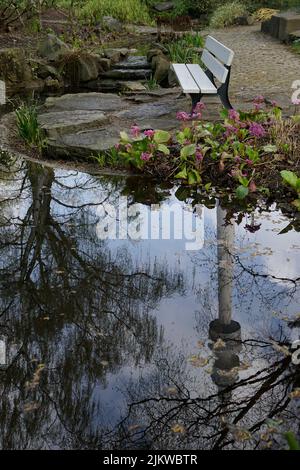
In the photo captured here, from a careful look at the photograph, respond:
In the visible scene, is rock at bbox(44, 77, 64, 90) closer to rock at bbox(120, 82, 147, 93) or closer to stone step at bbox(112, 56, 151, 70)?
rock at bbox(120, 82, 147, 93)

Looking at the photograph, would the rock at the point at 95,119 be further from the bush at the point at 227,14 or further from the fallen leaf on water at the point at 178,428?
the bush at the point at 227,14

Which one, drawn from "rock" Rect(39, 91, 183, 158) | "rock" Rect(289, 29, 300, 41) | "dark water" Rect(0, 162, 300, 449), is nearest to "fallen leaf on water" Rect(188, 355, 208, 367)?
"dark water" Rect(0, 162, 300, 449)

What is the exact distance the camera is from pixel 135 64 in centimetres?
1254

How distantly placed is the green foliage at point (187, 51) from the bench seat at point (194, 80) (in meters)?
1.84

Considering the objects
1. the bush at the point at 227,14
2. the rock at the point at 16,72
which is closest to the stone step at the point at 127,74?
the rock at the point at 16,72

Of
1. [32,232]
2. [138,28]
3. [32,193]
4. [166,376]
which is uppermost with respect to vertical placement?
[138,28]

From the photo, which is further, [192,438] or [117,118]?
[117,118]

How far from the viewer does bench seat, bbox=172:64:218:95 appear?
23.6 ft

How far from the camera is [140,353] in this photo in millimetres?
3553

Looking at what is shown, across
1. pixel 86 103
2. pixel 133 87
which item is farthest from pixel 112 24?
pixel 86 103

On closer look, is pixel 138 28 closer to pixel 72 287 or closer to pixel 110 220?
pixel 110 220

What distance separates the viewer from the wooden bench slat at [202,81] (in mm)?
7188
